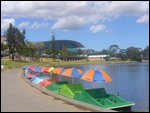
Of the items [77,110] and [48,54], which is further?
[48,54]

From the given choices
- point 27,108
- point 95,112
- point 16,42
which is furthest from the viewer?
point 16,42

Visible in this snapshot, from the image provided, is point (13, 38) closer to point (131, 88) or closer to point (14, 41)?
point (14, 41)

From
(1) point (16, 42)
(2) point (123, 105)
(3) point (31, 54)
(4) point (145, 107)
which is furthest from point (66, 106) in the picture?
(3) point (31, 54)

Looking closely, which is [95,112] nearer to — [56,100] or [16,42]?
[56,100]

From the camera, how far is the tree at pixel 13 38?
4161 inches

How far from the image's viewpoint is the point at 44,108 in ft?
45.3

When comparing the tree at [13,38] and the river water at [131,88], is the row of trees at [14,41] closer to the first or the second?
the tree at [13,38]

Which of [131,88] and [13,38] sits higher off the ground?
[13,38]

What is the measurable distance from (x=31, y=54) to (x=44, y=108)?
117597 millimetres

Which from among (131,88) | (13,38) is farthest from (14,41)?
(131,88)

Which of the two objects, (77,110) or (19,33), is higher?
(19,33)

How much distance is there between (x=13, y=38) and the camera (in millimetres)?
106375

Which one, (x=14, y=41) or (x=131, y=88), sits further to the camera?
(x=14, y=41)

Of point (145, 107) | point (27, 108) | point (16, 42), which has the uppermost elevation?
point (16, 42)
